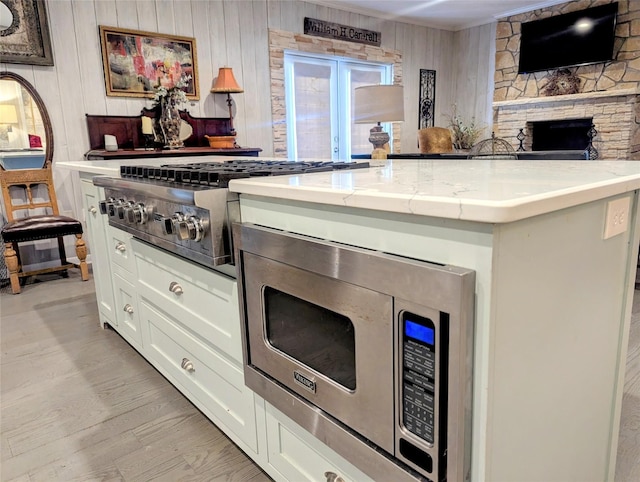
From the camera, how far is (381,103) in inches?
142

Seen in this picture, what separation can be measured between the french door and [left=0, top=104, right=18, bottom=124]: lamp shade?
9.20ft

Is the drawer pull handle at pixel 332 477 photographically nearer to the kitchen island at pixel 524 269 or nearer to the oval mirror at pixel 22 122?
the kitchen island at pixel 524 269

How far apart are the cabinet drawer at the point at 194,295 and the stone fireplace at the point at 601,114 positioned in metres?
A: 5.82

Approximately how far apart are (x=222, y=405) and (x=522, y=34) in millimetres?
6540

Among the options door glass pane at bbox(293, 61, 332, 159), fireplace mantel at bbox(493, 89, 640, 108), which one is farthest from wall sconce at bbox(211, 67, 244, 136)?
fireplace mantel at bbox(493, 89, 640, 108)

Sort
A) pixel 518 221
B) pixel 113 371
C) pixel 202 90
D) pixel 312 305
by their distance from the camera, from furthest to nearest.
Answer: pixel 202 90, pixel 113 371, pixel 312 305, pixel 518 221

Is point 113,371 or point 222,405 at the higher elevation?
point 222,405

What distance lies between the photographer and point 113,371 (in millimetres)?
2105

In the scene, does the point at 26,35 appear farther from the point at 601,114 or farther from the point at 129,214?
the point at 601,114

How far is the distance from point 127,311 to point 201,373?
0.76m

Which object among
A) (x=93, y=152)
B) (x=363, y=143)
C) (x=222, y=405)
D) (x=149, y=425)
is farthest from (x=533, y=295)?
(x=363, y=143)

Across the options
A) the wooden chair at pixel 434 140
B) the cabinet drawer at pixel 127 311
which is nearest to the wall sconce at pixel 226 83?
the wooden chair at pixel 434 140

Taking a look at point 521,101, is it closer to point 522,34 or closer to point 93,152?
point 522,34

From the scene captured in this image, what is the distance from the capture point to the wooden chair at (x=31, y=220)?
326cm
